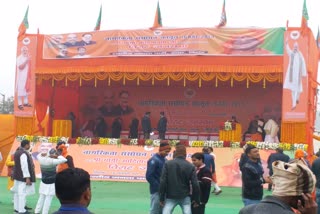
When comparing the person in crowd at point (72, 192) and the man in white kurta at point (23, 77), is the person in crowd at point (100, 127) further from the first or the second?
the person in crowd at point (72, 192)

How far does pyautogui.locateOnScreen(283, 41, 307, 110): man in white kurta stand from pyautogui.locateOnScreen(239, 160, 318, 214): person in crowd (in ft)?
53.2

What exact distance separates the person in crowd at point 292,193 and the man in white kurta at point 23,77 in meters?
19.3

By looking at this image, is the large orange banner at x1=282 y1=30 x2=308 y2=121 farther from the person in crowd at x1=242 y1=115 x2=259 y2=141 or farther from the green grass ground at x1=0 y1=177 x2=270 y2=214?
the person in crowd at x1=242 y1=115 x2=259 y2=141

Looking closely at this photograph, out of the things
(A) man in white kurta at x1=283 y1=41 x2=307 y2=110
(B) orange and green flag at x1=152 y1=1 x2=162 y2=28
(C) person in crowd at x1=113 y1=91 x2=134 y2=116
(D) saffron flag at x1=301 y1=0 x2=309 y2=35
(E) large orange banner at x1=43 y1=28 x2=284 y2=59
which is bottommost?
(C) person in crowd at x1=113 y1=91 x2=134 y2=116

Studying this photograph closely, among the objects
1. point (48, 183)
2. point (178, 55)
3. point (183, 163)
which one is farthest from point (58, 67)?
point (183, 163)

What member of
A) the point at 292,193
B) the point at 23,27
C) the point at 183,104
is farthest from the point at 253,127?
the point at 292,193

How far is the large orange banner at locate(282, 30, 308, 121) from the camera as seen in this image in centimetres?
1869

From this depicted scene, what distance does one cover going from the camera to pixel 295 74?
1880 cm

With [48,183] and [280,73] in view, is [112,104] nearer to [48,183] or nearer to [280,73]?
[280,73]

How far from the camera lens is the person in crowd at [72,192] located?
3289 millimetres

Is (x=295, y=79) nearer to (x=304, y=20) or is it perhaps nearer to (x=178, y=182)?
(x=304, y=20)

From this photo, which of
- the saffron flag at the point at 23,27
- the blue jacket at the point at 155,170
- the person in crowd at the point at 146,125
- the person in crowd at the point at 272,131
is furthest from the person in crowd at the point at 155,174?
the person in crowd at the point at 146,125

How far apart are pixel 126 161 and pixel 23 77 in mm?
5596

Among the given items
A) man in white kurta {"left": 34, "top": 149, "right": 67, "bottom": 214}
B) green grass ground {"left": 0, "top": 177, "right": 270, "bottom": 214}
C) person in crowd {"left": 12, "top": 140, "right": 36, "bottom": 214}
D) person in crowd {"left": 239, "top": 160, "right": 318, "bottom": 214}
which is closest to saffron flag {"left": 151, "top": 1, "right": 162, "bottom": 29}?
green grass ground {"left": 0, "top": 177, "right": 270, "bottom": 214}
